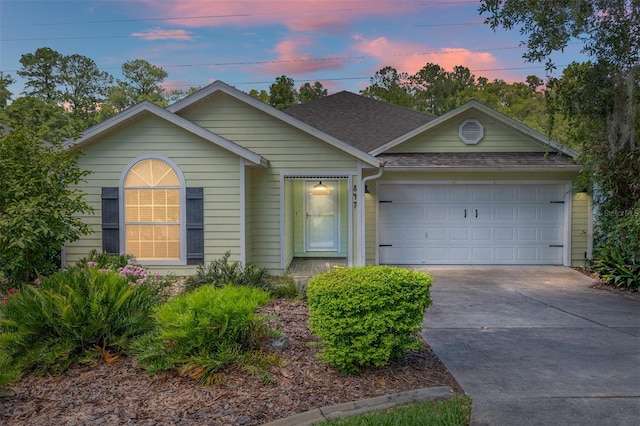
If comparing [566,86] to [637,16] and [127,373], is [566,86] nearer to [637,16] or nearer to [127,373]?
[637,16]

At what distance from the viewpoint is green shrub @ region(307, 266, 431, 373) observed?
411 cm

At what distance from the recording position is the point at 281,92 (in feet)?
84.8

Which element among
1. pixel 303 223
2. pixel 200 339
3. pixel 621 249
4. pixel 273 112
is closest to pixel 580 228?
pixel 621 249

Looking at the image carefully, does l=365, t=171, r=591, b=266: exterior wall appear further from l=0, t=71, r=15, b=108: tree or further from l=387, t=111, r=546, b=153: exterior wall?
l=0, t=71, r=15, b=108: tree

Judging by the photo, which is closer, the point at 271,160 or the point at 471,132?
the point at 271,160

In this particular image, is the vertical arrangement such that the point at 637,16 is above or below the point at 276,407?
above

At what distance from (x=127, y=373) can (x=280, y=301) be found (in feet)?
10.3

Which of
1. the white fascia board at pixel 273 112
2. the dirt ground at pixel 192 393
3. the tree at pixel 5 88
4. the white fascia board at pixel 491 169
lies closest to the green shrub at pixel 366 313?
the dirt ground at pixel 192 393

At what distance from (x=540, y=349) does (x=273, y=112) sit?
7.03 m

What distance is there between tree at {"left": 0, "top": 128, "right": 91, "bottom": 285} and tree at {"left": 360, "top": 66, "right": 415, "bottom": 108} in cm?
2050

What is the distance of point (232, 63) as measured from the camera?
80.8 feet

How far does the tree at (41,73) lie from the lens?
99.9 feet

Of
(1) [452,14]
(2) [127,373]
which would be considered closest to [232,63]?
(1) [452,14]

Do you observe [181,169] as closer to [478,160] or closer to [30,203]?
[30,203]
